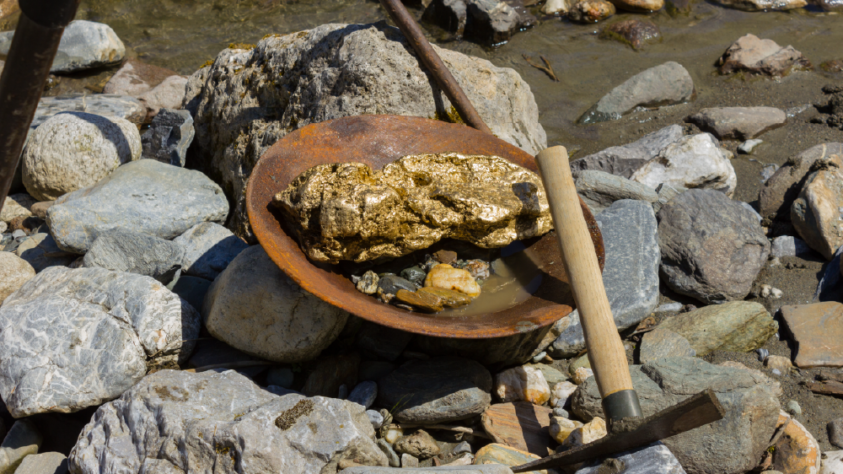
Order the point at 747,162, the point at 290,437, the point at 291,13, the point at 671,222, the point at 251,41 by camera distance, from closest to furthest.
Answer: the point at 290,437 → the point at 671,222 → the point at 747,162 → the point at 251,41 → the point at 291,13

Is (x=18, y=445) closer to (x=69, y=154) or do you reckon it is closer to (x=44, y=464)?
(x=44, y=464)

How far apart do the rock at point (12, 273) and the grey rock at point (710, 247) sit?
461cm

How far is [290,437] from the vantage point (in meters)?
2.56

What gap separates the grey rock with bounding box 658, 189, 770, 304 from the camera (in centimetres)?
410


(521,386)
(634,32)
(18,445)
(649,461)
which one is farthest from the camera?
(634,32)

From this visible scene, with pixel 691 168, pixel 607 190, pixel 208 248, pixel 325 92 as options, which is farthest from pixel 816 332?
pixel 208 248

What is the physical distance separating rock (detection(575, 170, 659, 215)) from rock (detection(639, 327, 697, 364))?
1.23 metres

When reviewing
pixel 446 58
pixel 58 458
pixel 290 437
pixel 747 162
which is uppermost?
pixel 446 58

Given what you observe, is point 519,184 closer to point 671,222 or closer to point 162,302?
point 671,222

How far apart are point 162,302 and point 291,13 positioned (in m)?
6.68

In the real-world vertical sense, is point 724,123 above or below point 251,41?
below

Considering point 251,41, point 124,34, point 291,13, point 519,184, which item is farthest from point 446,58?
point 124,34

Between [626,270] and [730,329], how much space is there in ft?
2.49

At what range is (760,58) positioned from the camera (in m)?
7.12
